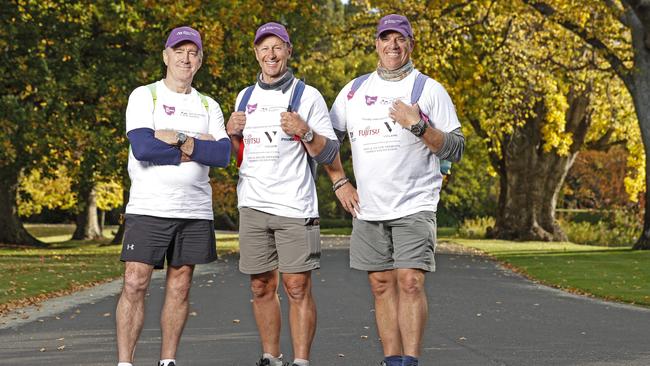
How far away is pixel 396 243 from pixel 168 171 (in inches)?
55.6

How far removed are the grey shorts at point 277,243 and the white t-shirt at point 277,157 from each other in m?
0.06

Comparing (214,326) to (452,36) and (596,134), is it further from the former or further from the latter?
(596,134)

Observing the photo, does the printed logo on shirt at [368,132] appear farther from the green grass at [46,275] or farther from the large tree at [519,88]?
the large tree at [519,88]

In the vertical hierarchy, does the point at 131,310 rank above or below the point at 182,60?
below

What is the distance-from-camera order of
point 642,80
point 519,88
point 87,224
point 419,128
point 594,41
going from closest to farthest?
point 419,128 → point 642,80 → point 594,41 → point 519,88 → point 87,224

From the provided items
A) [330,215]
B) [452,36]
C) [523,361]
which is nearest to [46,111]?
[452,36]

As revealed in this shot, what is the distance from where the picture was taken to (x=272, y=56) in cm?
658

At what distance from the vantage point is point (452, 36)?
2720cm

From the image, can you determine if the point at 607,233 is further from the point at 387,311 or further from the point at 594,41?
the point at 387,311

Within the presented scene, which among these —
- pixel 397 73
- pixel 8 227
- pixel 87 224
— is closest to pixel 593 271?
pixel 397 73

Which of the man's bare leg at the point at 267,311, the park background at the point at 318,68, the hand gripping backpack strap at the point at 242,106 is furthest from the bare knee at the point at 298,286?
the park background at the point at 318,68

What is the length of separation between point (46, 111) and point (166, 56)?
19.9 metres

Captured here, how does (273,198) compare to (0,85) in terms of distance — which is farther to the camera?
(0,85)

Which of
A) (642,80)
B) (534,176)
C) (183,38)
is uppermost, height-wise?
(642,80)
